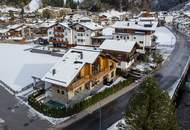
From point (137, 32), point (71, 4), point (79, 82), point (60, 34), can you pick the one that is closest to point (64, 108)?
point (79, 82)

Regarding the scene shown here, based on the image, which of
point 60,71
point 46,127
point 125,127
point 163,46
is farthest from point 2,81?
point 163,46

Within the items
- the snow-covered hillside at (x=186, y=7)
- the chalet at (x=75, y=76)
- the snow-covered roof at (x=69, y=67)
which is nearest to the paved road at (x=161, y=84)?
the chalet at (x=75, y=76)

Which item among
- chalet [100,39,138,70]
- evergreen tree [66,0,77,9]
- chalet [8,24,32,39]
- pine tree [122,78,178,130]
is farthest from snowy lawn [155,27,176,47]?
evergreen tree [66,0,77,9]

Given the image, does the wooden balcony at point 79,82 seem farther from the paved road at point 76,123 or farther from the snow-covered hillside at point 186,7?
the snow-covered hillside at point 186,7

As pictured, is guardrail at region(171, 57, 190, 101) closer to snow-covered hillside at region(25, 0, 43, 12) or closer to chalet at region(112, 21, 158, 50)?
chalet at region(112, 21, 158, 50)

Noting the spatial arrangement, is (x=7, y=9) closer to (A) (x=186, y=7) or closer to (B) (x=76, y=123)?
(A) (x=186, y=7)

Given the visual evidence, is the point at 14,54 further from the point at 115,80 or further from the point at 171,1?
the point at 171,1
